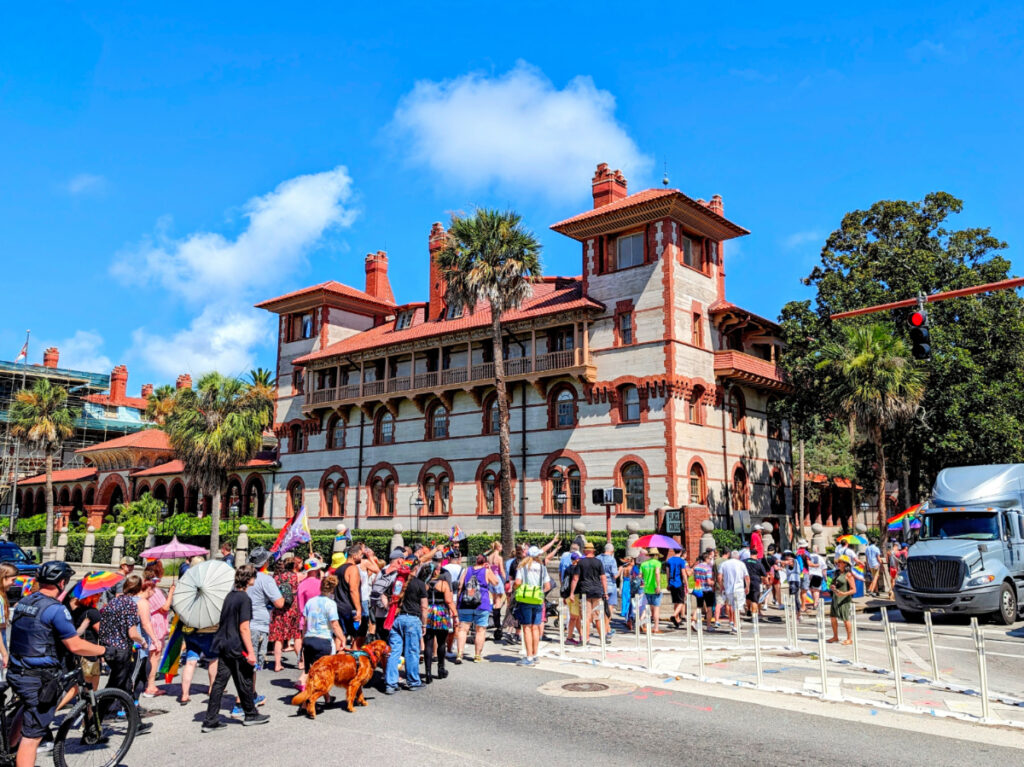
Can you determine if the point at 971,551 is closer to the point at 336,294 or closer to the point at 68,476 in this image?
the point at 336,294

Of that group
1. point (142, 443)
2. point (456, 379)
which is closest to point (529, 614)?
point (456, 379)

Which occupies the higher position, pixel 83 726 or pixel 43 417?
pixel 43 417

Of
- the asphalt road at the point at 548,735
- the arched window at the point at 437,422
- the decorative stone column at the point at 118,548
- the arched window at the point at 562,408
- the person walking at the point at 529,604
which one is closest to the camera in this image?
the asphalt road at the point at 548,735

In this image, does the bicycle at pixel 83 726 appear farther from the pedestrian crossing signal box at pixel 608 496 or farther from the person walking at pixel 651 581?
the pedestrian crossing signal box at pixel 608 496

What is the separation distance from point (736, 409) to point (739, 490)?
3.59m

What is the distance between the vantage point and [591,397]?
34.6 meters

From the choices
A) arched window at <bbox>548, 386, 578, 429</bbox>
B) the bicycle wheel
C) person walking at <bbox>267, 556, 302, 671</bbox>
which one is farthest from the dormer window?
the bicycle wheel

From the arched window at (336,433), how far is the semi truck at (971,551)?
3019 cm

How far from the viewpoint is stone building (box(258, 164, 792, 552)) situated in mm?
33156

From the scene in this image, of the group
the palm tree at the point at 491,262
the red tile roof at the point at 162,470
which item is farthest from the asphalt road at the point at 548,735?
the red tile roof at the point at 162,470

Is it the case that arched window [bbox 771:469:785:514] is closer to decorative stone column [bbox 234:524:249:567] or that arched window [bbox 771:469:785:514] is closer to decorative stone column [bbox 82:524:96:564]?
decorative stone column [bbox 234:524:249:567]

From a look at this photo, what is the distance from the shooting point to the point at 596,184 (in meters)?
38.8

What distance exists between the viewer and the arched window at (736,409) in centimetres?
3644

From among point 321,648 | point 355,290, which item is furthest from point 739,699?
point 355,290
